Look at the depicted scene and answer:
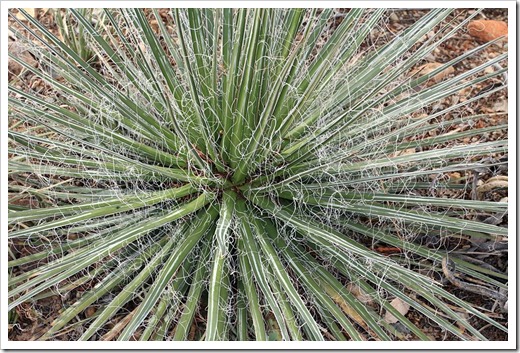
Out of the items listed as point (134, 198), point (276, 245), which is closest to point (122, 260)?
point (134, 198)

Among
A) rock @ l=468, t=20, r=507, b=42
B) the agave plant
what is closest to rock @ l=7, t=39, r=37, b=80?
the agave plant

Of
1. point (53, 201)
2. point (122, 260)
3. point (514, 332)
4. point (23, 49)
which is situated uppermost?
point (23, 49)

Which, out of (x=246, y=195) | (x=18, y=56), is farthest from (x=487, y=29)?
(x=18, y=56)

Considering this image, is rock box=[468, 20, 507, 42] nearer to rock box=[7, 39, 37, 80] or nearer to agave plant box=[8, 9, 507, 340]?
agave plant box=[8, 9, 507, 340]

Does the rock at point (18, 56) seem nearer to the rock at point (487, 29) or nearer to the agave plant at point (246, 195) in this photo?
the agave plant at point (246, 195)

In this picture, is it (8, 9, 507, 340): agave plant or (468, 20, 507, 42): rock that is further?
(468, 20, 507, 42): rock

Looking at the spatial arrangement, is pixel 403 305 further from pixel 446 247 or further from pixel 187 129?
pixel 187 129
